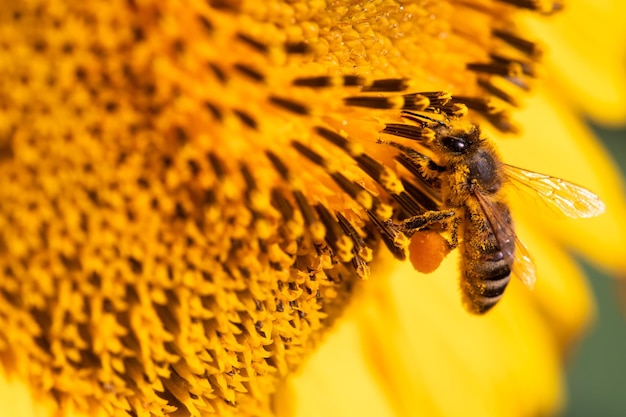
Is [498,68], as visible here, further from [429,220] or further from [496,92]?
[429,220]

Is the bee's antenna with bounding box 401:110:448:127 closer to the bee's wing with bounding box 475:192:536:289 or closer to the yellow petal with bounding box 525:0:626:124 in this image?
the bee's wing with bounding box 475:192:536:289

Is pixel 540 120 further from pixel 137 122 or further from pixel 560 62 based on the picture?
pixel 137 122

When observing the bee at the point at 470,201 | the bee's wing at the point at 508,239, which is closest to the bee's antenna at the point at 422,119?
the bee at the point at 470,201

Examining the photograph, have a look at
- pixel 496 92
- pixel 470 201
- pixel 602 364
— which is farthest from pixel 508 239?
pixel 602 364

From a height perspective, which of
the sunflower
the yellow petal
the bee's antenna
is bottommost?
the sunflower

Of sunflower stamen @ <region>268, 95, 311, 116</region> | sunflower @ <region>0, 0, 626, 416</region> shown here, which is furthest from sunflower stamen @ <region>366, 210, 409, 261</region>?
sunflower stamen @ <region>268, 95, 311, 116</region>

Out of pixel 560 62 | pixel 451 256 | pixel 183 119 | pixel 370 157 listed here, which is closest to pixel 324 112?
pixel 370 157

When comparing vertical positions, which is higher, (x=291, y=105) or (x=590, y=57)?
(x=590, y=57)
